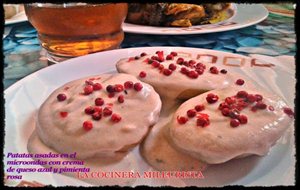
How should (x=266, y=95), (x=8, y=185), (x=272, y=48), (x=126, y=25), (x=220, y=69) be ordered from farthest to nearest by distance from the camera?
(x=126, y=25), (x=272, y=48), (x=220, y=69), (x=266, y=95), (x=8, y=185)

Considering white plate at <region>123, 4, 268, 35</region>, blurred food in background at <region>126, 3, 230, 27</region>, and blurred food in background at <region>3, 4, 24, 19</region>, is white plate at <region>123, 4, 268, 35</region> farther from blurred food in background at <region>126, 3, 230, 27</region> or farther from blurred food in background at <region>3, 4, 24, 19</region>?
blurred food in background at <region>3, 4, 24, 19</region>

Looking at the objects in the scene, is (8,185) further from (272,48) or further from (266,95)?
(272,48)

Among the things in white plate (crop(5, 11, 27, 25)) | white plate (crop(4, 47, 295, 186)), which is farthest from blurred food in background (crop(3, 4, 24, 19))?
white plate (crop(4, 47, 295, 186))

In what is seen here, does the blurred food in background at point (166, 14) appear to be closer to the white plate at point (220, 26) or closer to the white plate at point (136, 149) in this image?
the white plate at point (220, 26)

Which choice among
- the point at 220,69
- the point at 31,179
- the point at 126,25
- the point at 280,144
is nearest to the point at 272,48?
the point at 220,69

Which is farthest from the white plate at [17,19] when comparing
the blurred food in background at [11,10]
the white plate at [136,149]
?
the white plate at [136,149]

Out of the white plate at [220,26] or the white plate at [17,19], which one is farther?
the white plate at [17,19]
